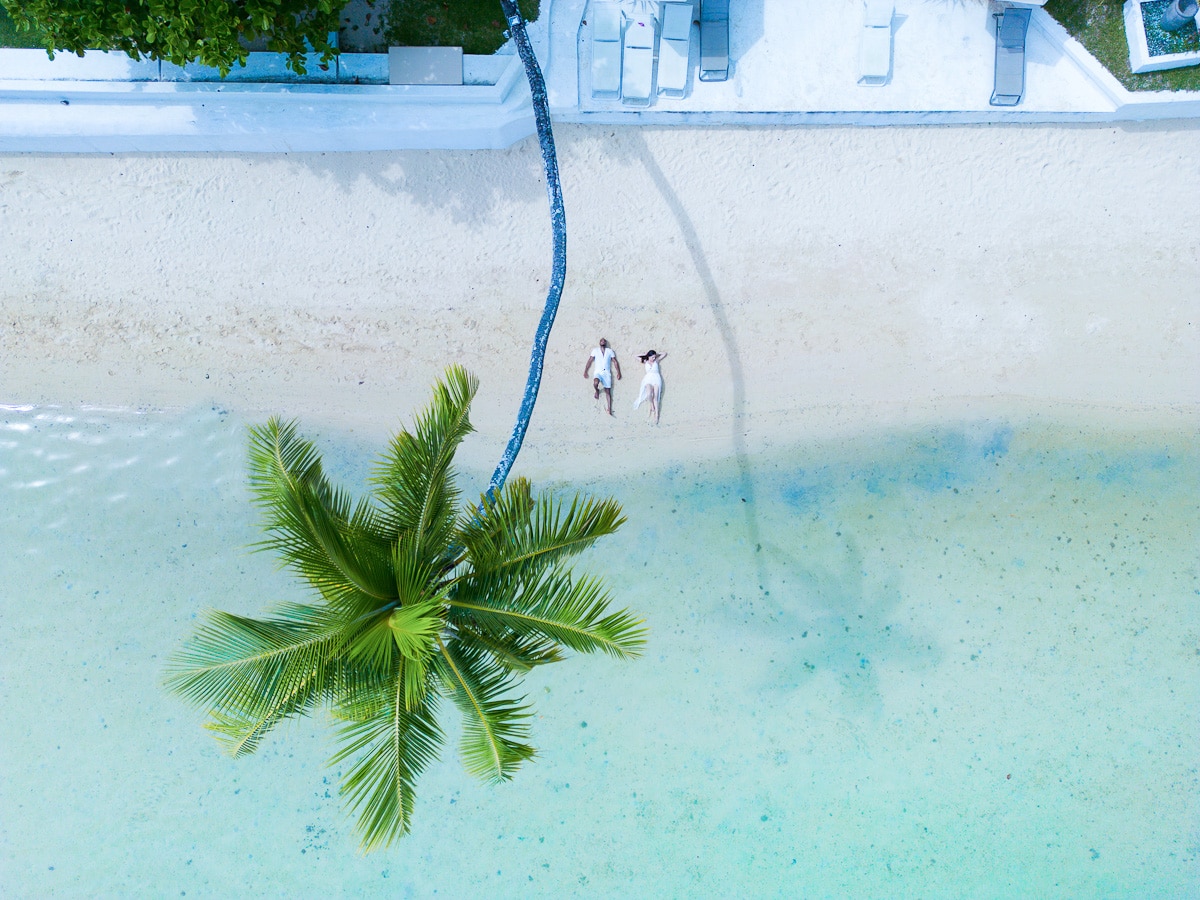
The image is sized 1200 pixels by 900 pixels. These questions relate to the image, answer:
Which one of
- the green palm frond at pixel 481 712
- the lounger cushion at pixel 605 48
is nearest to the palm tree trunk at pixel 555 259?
the lounger cushion at pixel 605 48

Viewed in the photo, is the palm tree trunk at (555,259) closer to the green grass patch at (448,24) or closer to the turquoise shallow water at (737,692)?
the green grass patch at (448,24)

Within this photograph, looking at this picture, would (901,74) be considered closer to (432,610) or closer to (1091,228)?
(1091,228)

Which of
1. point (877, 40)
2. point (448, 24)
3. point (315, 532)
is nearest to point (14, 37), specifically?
point (448, 24)

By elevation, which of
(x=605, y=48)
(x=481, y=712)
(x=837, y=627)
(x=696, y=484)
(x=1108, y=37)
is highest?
(x=1108, y=37)

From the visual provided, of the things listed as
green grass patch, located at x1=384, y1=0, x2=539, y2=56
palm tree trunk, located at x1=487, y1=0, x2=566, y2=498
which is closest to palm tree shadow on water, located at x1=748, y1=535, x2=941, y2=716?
palm tree trunk, located at x1=487, y1=0, x2=566, y2=498

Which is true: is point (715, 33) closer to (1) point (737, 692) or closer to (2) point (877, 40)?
(2) point (877, 40)

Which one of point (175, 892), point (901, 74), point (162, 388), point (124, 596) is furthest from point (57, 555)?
point (901, 74)
